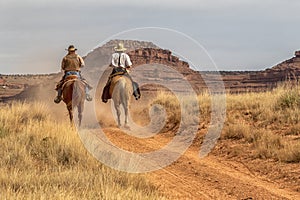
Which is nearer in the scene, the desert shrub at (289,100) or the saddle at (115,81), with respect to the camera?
the desert shrub at (289,100)

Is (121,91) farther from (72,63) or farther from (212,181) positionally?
(212,181)

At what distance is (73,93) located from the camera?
54.5ft

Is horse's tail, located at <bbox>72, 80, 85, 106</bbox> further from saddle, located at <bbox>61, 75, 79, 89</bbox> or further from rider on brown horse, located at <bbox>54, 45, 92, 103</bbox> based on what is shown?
rider on brown horse, located at <bbox>54, 45, 92, 103</bbox>

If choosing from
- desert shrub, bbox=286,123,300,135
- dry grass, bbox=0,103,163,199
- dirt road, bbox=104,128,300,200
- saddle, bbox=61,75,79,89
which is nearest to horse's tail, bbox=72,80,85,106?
saddle, bbox=61,75,79,89

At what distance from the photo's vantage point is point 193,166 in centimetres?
1096

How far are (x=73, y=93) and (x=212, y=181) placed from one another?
26.5ft

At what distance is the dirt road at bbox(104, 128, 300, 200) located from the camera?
8.55m

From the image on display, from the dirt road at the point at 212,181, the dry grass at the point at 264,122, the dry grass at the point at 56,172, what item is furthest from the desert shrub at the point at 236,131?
the dry grass at the point at 56,172

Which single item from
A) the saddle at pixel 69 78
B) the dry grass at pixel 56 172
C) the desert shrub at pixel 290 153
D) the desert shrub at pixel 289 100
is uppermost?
the saddle at pixel 69 78

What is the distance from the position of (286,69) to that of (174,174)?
229ft

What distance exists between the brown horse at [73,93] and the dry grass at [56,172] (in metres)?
3.37

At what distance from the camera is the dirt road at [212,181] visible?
28.1ft

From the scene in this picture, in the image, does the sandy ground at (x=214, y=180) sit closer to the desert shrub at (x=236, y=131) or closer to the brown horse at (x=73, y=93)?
the desert shrub at (x=236, y=131)

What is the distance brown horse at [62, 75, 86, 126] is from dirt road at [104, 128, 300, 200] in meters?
4.46
